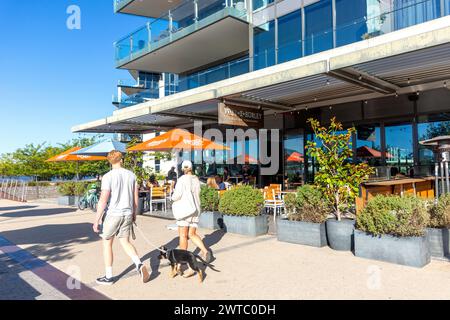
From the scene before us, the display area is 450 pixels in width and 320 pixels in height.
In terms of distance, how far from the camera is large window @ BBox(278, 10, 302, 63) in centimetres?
1283

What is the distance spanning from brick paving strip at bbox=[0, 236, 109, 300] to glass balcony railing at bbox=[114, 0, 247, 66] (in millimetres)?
11546

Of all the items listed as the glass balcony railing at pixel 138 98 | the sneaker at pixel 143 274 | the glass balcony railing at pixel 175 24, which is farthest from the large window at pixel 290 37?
the sneaker at pixel 143 274

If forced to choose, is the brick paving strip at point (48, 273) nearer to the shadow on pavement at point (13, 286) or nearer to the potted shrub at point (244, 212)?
the shadow on pavement at point (13, 286)

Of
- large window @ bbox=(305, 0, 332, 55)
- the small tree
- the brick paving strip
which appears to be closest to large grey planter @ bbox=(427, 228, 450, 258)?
the small tree

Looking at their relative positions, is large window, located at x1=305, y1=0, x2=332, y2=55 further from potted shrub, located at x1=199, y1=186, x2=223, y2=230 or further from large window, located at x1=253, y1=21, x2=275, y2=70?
potted shrub, located at x1=199, y1=186, x2=223, y2=230

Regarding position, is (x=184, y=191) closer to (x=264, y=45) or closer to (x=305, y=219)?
(x=305, y=219)

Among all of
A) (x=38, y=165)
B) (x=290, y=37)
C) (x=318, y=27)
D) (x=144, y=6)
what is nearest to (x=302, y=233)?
(x=318, y=27)

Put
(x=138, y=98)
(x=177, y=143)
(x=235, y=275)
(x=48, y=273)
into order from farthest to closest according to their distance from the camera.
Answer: (x=138, y=98), (x=177, y=143), (x=48, y=273), (x=235, y=275)

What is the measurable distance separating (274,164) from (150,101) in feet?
22.9

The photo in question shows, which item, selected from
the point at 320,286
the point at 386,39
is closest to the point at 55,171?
the point at 386,39

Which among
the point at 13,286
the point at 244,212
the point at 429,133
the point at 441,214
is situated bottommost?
the point at 13,286

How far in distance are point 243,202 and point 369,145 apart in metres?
6.72

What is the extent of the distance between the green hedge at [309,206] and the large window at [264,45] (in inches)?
289

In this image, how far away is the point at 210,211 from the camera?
9.26 metres
